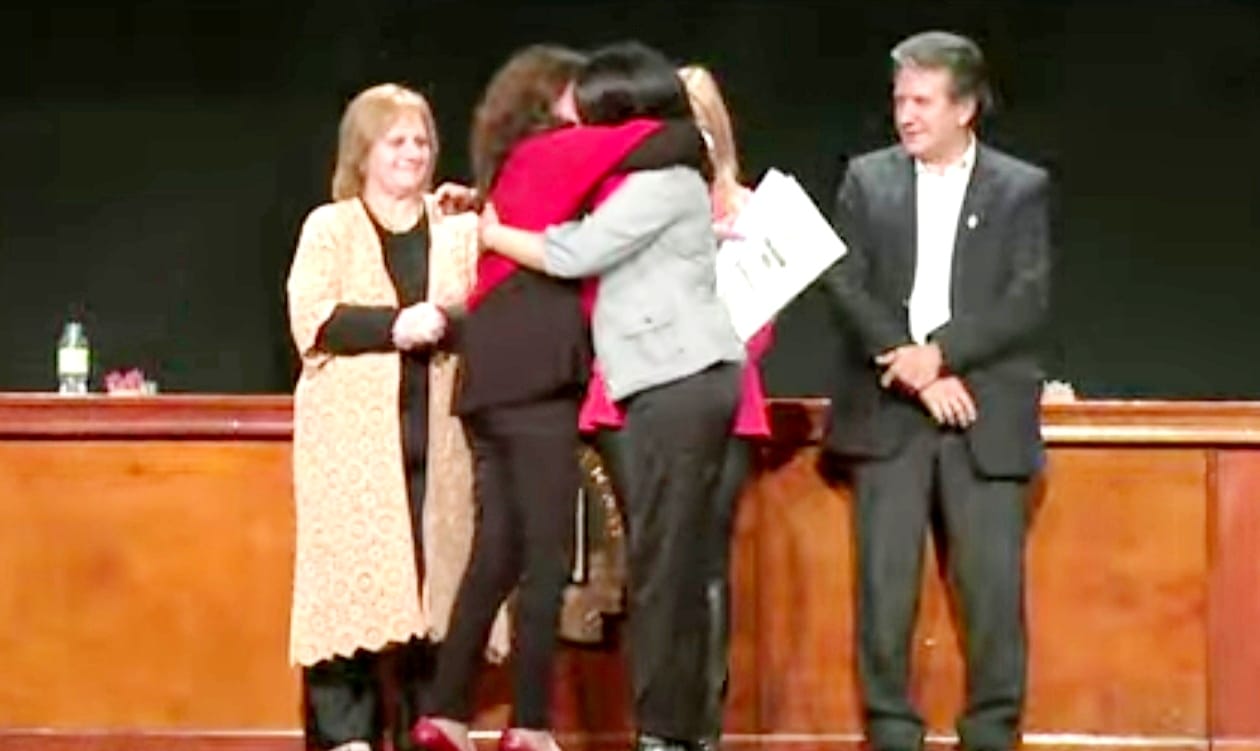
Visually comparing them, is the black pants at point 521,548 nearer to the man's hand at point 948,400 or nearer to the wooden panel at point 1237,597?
the man's hand at point 948,400

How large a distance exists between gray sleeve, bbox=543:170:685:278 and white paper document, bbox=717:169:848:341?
1.13 feet

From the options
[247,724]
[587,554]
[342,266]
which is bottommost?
[247,724]

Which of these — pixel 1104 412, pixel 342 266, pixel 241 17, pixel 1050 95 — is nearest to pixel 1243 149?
pixel 1050 95

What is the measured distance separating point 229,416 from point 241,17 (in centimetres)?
224

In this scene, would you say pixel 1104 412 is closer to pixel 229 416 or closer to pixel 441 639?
pixel 441 639

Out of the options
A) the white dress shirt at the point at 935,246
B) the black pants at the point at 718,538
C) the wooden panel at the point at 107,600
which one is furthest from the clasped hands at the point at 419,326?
the white dress shirt at the point at 935,246

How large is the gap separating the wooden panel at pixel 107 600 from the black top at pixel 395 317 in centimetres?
53

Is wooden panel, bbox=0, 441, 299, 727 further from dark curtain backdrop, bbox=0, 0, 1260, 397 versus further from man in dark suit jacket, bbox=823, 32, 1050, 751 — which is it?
dark curtain backdrop, bbox=0, 0, 1260, 397

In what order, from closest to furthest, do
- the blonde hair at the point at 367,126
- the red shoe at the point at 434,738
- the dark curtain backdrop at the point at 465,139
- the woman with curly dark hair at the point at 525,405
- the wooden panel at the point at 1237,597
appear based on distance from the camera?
the woman with curly dark hair at the point at 525,405 < the red shoe at the point at 434,738 < the blonde hair at the point at 367,126 < the wooden panel at the point at 1237,597 < the dark curtain backdrop at the point at 465,139

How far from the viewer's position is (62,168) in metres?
6.89

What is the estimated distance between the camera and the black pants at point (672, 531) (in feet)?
13.6

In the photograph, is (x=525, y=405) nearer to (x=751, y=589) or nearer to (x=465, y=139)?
(x=751, y=589)

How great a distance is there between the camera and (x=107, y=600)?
4898 millimetres

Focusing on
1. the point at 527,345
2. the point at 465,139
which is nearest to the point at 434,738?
the point at 527,345
